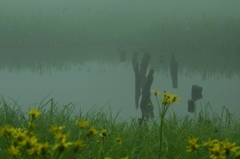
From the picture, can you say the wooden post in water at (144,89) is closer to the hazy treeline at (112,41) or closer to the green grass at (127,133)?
the green grass at (127,133)

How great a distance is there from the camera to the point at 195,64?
20.6 feet

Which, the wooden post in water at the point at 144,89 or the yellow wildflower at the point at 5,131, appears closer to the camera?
the yellow wildflower at the point at 5,131

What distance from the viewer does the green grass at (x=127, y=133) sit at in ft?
6.99

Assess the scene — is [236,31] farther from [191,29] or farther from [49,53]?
[49,53]

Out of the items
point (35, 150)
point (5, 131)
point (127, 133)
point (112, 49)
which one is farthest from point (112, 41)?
point (35, 150)

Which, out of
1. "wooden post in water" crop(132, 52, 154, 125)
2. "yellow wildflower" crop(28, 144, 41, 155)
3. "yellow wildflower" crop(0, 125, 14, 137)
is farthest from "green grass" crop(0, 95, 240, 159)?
"yellow wildflower" crop(28, 144, 41, 155)

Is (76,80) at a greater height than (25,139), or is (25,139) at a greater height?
(25,139)

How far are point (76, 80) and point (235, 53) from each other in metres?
2.97

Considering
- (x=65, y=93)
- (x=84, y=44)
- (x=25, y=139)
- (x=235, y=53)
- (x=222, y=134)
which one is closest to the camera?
(x=25, y=139)

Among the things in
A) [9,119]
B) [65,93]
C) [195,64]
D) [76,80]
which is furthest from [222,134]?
[195,64]

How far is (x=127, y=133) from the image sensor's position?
2613mm

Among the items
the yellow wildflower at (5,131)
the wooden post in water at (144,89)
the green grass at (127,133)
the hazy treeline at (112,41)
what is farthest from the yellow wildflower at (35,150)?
the hazy treeline at (112,41)

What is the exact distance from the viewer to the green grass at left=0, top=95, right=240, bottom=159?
213 cm

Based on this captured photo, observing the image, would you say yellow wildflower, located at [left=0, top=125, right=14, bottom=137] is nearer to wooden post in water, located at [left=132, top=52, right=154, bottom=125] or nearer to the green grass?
the green grass
